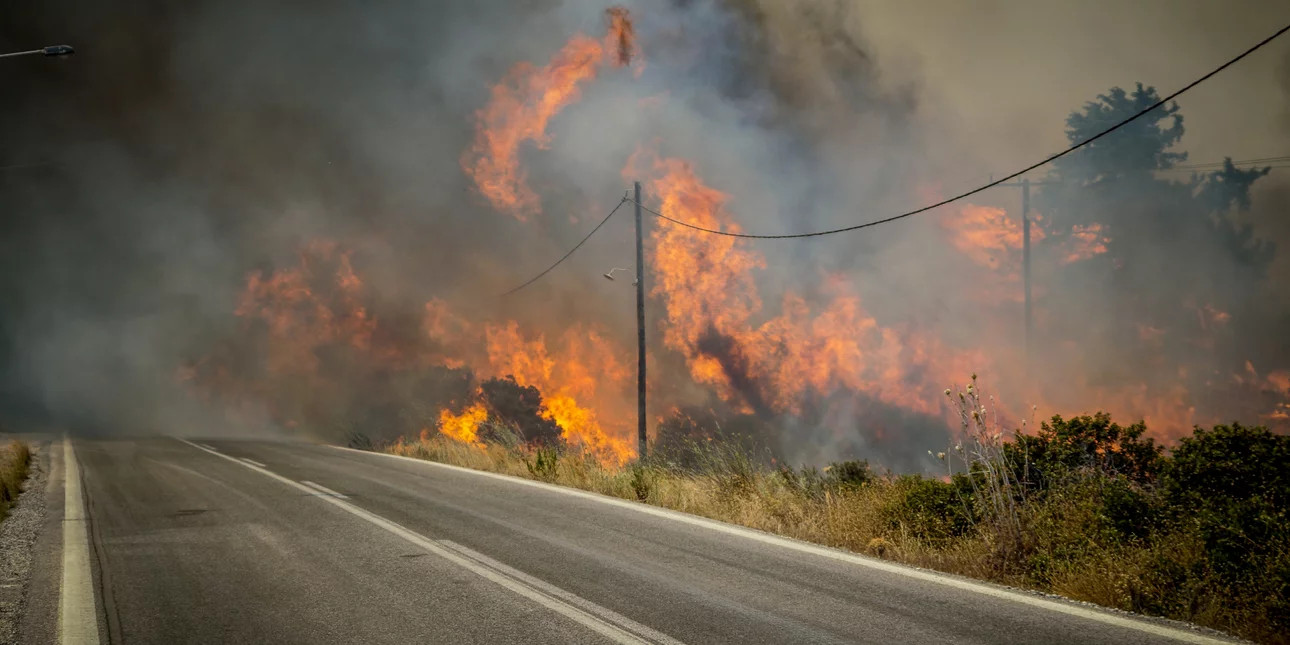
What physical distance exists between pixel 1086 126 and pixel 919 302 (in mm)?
11923

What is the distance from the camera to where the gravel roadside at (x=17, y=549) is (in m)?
5.27

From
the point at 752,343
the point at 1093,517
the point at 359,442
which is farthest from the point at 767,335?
the point at 1093,517

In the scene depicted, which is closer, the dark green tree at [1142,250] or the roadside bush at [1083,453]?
the roadside bush at [1083,453]

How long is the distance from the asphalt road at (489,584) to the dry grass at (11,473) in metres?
1.04

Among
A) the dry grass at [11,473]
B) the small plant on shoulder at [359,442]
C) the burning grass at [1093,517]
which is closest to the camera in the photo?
the burning grass at [1093,517]

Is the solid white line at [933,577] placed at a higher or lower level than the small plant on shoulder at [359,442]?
higher

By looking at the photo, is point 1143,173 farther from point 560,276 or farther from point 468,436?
point 468,436

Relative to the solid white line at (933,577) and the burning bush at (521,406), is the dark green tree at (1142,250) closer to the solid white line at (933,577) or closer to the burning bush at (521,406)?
the burning bush at (521,406)

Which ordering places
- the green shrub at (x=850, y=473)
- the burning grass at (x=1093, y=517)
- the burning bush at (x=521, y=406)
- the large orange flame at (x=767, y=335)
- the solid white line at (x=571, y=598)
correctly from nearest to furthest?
the solid white line at (x=571, y=598) < the burning grass at (x=1093, y=517) < the green shrub at (x=850, y=473) < the burning bush at (x=521, y=406) < the large orange flame at (x=767, y=335)

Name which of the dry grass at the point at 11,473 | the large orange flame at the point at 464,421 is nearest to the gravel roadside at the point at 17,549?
the dry grass at the point at 11,473

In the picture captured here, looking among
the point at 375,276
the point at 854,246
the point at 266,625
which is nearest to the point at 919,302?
the point at 854,246

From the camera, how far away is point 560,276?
39281 millimetres

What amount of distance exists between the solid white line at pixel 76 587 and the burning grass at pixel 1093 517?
564cm

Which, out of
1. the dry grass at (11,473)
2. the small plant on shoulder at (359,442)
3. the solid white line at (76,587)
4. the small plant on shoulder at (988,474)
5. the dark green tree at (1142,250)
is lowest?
the small plant on shoulder at (359,442)
